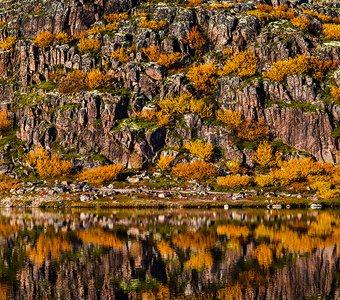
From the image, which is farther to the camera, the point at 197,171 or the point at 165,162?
the point at 165,162

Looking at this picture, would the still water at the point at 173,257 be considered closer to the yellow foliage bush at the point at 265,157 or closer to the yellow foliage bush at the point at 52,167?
the yellow foliage bush at the point at 265,157

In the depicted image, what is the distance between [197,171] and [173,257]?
110068mm

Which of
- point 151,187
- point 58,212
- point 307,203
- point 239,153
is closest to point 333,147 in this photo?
point 239,153

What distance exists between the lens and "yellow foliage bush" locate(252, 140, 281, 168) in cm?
18962

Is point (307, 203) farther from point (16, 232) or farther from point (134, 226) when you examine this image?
point (16, 232)

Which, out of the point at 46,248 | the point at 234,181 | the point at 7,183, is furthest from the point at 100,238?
the point at 7,183

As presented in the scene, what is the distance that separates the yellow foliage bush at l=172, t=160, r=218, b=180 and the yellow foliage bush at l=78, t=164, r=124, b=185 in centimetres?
2296

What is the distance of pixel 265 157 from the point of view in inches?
7470

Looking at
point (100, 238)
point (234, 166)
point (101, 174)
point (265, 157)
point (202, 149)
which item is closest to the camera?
point (100, 238)

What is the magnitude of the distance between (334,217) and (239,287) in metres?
68.5

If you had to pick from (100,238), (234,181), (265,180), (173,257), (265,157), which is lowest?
(100,238)

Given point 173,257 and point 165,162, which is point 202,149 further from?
point 173,257

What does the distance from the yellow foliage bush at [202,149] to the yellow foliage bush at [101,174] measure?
28505mm

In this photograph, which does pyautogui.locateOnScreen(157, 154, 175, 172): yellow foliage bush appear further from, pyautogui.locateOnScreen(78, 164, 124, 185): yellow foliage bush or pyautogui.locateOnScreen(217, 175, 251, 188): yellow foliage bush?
pyautogui.locateOnScreen(217, 175, 251, 188): yellow foliage bush
